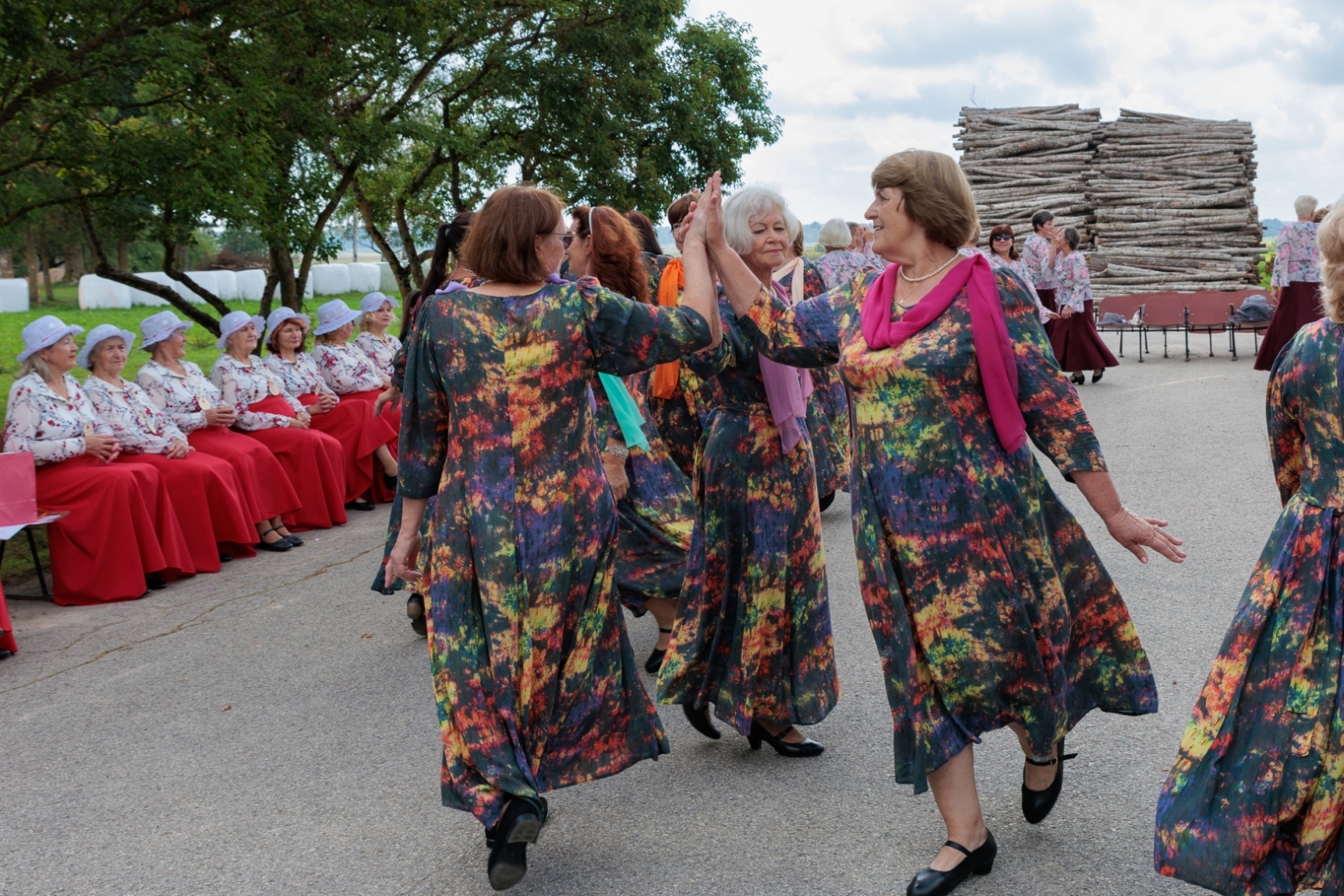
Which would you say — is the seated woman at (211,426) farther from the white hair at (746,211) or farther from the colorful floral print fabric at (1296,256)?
the colorful floral print fabric at (1296,256)

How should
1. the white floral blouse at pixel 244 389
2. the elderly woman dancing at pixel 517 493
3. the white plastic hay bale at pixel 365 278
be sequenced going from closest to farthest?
the elderly woman dancing at pixel 517 493
the white floral blouse at pixel 244 389
the white plastic hay bale at pixel 365 278

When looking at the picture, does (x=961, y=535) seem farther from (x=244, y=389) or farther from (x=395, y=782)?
(x=244, y=389)

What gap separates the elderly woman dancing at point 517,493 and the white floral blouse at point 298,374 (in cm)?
648

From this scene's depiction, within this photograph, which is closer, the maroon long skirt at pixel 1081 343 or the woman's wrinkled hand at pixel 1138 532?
the woman's wrinkled hand at pixel 1138 532

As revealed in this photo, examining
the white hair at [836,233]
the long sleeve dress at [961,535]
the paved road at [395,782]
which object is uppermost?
the white hair at [836,233]

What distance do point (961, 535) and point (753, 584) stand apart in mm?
1128

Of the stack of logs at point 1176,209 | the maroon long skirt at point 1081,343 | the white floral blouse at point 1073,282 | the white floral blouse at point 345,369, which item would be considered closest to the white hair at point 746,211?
the white floral blouse at point 345,369

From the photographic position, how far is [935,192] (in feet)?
11.1

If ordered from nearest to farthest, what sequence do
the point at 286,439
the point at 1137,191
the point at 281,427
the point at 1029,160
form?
the point at 286,439
the point at 281,427
the point at 1137,191
the point at 1029,160

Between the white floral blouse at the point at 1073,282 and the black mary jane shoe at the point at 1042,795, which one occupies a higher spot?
the white floral blouse at the point at 1073,282

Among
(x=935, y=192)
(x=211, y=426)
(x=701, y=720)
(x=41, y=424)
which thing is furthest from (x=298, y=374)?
(x=935, y=192)

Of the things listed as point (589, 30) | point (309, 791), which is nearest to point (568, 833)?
point (309, 791)

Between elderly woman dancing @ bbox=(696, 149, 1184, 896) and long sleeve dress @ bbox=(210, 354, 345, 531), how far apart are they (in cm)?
647

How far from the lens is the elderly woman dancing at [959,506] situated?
332 cm
